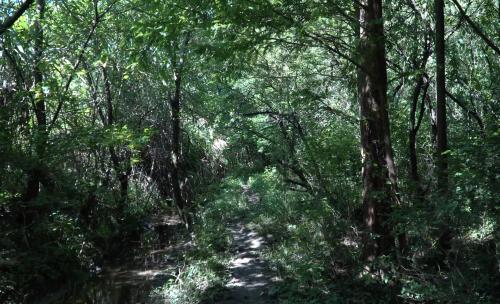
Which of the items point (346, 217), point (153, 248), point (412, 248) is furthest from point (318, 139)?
point (153, 248)

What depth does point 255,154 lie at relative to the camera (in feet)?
41.6

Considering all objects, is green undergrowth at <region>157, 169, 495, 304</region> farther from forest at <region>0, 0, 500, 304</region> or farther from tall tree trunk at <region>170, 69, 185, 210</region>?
tall tree trunk at <region>170, 69, 185, 210</region>

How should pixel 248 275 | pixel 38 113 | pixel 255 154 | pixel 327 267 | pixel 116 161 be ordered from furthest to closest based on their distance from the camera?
pixel 255 154 < pixel 116 161 < pixel 38 113 < pixel 248 275 < pixel 327 267

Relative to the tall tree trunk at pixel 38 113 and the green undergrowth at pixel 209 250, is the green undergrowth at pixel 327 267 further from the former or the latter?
the tall tree trunk at pixel 38 113

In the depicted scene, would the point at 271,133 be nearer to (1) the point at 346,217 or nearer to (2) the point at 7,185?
(1) the point at 346,217

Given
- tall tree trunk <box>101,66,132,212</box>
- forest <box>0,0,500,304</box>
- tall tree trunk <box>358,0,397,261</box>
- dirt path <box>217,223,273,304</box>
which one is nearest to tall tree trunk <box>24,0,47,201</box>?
forest <box>0,0,500,304</box>

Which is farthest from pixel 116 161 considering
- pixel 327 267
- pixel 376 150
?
pixel 376 150

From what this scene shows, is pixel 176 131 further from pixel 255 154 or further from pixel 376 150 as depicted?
pixel 376 150

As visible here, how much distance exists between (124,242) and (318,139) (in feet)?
19.8

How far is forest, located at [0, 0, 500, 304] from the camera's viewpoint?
5.60 metres

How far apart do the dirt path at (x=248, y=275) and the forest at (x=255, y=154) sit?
5 cm

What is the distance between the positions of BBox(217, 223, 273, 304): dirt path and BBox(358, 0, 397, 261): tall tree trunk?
204 cm

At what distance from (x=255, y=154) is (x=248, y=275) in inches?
195

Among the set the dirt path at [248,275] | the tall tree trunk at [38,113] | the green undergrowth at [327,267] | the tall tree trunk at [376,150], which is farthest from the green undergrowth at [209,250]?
the tall tree trunk at [38,113]
